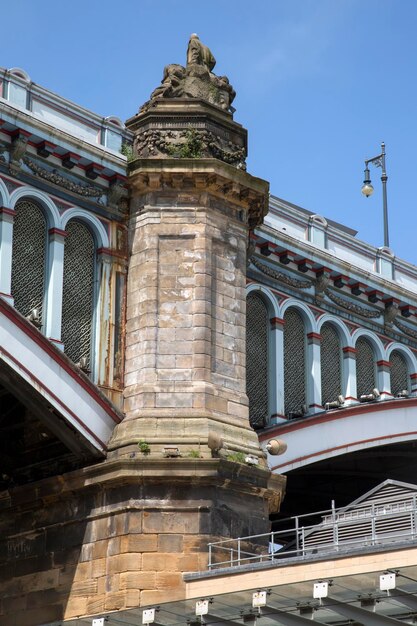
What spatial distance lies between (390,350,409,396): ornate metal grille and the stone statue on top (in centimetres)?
1209

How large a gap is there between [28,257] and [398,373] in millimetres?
16247

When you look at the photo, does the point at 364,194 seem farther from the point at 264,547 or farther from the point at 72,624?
the point at 72,624

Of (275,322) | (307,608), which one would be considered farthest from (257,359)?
(307,608)

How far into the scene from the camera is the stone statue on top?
42938mm

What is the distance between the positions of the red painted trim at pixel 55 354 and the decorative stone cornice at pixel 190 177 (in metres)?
5.62

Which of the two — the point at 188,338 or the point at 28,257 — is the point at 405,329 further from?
the point at 28,257

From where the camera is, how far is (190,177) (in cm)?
4153

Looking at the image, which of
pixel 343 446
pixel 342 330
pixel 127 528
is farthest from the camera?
pixel 342 330

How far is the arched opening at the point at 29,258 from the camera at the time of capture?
39.6 m

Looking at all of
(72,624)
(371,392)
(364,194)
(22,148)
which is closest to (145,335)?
(22,148)

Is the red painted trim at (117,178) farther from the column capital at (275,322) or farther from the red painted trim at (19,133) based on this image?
the column capital at (275,322)

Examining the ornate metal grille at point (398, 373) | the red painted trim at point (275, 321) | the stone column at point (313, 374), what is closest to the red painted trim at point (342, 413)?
the stone column at point (313, 374)

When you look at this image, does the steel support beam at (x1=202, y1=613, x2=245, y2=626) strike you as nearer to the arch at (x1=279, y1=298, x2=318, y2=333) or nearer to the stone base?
the stone base

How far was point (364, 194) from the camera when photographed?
206 ft
